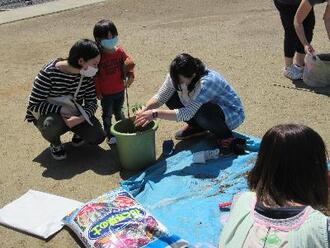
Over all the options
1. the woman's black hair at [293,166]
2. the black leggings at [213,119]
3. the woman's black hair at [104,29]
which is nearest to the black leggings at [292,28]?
the black leggings at [213,119]

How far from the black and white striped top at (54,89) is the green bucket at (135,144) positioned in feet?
1.19

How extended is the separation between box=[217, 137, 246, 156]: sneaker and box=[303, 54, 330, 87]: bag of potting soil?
1694mm

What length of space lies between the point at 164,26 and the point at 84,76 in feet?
15.1

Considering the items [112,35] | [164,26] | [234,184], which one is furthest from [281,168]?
[164,26]

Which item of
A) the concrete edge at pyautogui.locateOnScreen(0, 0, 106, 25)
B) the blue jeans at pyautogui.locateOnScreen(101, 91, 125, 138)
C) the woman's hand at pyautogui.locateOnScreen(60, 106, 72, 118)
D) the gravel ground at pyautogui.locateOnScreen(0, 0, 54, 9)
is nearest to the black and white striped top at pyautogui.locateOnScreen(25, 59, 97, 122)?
the woman's hand at pyautogui.locateOnScreen(60, 106, 72, 118)

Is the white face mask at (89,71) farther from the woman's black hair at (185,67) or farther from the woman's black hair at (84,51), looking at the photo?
the woman's black hair at (185,67)

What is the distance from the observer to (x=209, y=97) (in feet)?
12.3

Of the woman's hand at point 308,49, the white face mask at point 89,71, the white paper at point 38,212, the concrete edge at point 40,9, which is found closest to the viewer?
the white paper at point 38,212

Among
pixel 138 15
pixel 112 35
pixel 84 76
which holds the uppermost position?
pixel 112 35

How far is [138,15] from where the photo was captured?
946 centimetres

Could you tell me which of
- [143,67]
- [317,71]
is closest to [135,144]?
[317,71]

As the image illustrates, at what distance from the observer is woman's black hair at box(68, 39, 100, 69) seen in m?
3.71

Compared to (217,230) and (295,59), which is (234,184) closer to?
(217,230)

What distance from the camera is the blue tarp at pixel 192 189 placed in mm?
3092
